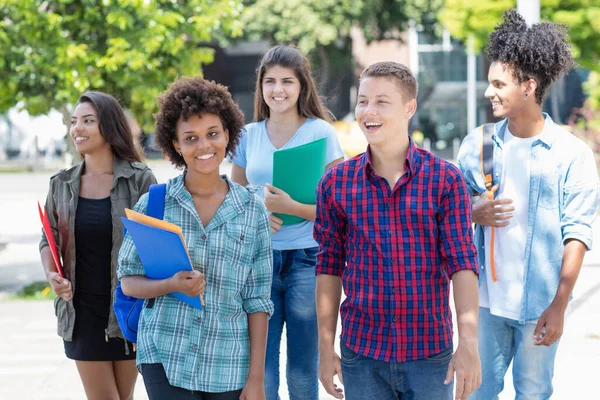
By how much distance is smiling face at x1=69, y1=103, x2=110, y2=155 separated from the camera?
3.87 meters

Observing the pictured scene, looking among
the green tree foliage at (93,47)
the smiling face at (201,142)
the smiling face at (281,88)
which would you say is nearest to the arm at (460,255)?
the smiling face at (201,142)

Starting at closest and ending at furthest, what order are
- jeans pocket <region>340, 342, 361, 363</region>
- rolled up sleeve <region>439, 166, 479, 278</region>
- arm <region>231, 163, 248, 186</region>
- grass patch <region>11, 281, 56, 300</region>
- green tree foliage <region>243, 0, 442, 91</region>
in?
1. rolled up sleeve <region>439, 166, 479, 278</region>
2. jeans pocket <region>340, 342, 361, 363</region>
3. arm <region>231, 163, 248, 186</region>
4. grass patch <region>11, 281, 56, 300</region>
5. green tree foliage <region>243, 0, 442, 91</region>

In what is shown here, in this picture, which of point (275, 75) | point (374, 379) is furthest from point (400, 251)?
point (275, 75)

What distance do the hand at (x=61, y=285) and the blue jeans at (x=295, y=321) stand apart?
934 mm

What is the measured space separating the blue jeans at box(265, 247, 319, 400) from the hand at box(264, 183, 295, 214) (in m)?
0.24

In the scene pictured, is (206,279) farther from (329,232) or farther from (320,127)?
(320,127)

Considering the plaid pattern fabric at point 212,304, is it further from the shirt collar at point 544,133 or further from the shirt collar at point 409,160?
the shirt collar at point 544,133

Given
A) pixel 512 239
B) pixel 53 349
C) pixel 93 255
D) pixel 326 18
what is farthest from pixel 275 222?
pixel 326 18

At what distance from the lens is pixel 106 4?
8523 millimetres

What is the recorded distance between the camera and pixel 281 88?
3.99 metres

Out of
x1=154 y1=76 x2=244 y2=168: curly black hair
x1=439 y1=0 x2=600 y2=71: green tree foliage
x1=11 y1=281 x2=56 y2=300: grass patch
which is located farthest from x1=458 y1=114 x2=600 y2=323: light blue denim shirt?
x1=439 y1=0 x2=600 y2=71: green tree foliage

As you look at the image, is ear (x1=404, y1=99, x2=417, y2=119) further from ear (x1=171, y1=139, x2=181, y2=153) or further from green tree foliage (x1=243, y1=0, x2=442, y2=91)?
green tree foliage (x1=243, y1=0, x2=442, y2=91)

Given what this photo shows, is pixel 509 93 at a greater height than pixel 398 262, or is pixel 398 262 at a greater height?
pixel 509 93

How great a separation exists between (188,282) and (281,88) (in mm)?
1501
